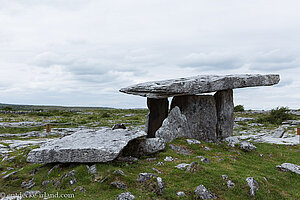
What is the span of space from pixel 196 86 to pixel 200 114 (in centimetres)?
258

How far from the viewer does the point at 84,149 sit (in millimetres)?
10641

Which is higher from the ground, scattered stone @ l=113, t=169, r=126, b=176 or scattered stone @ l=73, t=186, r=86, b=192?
scattered stone @ l=113, t=169, r=126, b=176

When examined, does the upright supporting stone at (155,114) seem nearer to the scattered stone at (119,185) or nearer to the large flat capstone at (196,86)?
the large flat capstone at (196,86)

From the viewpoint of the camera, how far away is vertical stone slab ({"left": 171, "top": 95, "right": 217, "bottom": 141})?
1612 cm

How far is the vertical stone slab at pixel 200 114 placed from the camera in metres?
16.1

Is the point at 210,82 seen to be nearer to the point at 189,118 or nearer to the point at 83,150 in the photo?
the point at 189,118

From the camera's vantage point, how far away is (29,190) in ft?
32.6

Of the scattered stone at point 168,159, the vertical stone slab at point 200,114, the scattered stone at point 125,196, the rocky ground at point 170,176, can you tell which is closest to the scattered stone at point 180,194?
the rocky ground at point 170,176

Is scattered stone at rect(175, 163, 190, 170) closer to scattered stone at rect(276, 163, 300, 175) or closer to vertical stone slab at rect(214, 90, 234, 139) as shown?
scattered stone at rect(276, 163, 300, 175)

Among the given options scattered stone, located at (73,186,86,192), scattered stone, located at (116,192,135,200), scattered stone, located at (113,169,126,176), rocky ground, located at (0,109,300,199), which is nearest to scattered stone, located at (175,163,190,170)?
rocky ground, located at (0,109,300,199)

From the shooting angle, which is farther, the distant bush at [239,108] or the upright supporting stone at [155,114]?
the distant bush at [239,108]

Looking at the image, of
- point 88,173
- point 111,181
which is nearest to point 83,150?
point 88,173

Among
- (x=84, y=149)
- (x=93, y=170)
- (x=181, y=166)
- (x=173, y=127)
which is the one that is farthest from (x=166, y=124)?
(x=93, y=170)

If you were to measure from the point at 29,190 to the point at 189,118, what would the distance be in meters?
9.68
